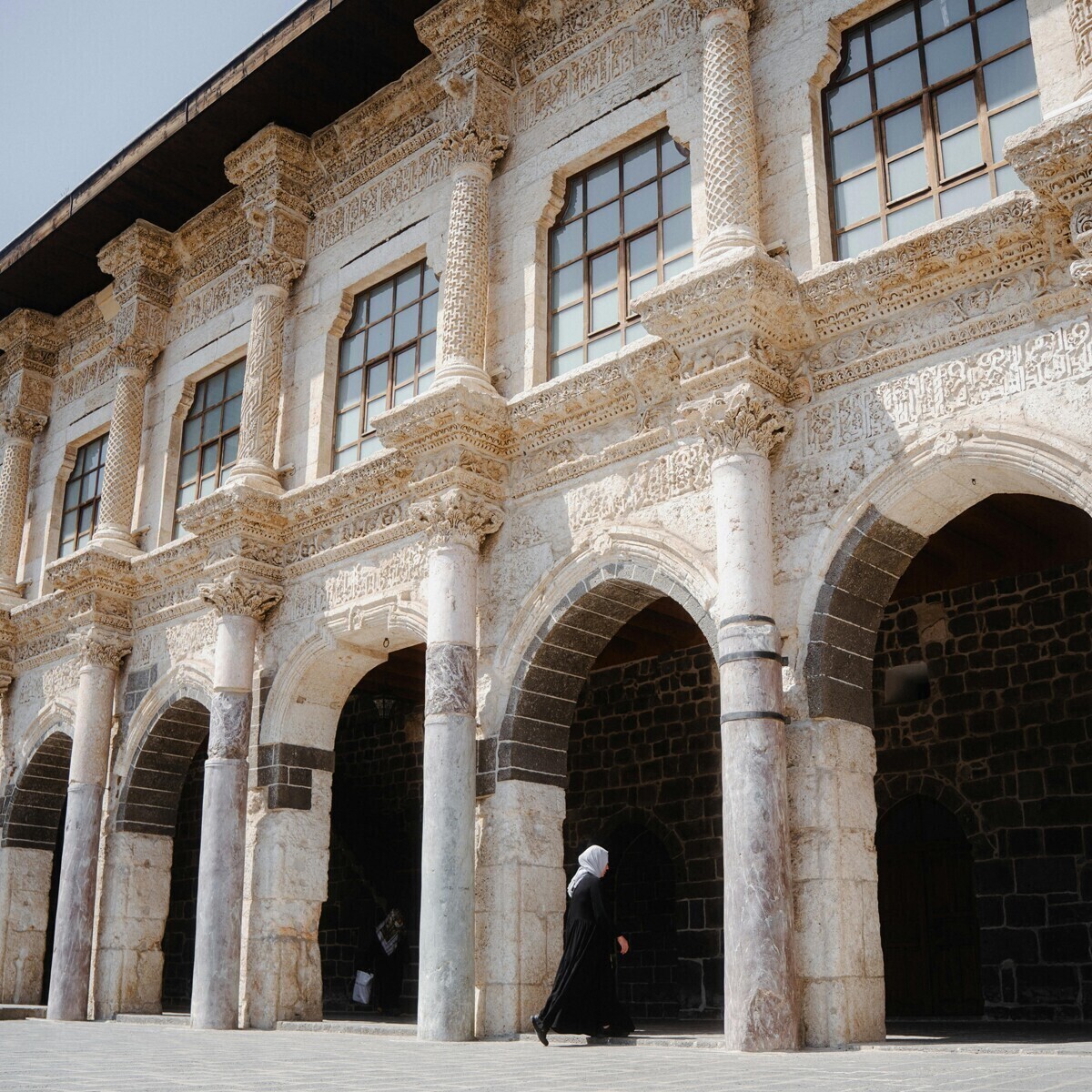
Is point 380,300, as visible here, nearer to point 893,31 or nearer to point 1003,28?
point 893,31

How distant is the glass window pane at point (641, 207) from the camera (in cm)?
887

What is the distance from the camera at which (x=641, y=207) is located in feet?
29.4

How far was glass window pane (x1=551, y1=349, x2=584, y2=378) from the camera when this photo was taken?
9.03 metres

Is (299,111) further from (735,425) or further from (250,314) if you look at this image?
(735,425)

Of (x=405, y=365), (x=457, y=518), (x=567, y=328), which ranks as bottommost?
(x=457, y=518)

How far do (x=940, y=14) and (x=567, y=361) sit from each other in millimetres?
3235

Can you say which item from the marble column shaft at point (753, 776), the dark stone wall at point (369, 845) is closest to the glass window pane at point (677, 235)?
the marble column shaft at point (753, 776)

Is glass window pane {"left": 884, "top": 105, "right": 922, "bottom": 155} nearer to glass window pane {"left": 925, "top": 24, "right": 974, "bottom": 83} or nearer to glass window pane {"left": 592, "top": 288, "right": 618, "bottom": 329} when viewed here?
glass window pane {"left": 925, "top": 24, "right": 974, "bottom": 83}

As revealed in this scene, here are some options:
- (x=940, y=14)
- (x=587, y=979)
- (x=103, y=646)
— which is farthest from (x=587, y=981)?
(x=103, y=646)

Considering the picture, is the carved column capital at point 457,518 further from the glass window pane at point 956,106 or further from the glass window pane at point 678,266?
the glass window pane at point 956,106

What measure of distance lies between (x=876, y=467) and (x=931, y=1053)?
297 centimetres

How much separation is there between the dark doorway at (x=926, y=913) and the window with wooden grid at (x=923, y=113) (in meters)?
5.10

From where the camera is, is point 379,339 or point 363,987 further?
point 363,987

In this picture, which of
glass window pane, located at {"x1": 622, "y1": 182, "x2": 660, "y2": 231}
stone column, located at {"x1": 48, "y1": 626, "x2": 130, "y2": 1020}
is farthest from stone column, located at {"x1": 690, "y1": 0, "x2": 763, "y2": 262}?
stone column, located at {"x1": 48, "y1": 626, "x2": 130, "y2": 1020}
